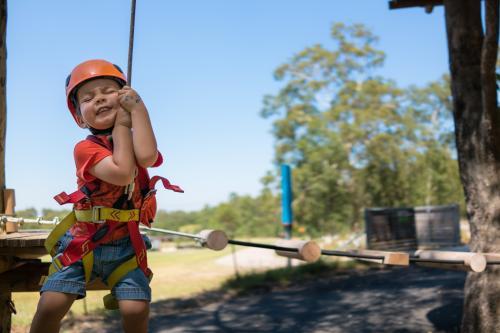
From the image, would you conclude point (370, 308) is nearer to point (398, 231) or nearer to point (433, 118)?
point (398, 231)

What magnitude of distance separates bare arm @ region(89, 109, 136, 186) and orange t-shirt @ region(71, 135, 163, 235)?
0.04 metres

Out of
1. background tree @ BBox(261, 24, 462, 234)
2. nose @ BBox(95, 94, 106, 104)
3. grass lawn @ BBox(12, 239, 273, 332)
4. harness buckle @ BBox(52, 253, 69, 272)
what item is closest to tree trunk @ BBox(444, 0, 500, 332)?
nose @ BBox(95, 94, 106, 104)

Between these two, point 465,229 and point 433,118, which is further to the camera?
point 433,118

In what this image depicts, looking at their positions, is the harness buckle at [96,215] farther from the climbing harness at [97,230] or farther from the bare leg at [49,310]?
the bare leg at [49,310]

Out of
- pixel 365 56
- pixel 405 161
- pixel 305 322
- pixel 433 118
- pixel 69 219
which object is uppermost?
pixel 365 56

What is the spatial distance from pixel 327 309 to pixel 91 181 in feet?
22.0

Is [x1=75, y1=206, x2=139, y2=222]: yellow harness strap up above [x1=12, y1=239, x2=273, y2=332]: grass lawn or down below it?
above

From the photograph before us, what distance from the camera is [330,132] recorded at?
26234 millimetres

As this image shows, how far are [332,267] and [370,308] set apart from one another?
512 cm

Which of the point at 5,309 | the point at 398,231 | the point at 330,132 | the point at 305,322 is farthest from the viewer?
the point at 330,132

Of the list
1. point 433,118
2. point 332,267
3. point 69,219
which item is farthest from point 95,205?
point 433,118

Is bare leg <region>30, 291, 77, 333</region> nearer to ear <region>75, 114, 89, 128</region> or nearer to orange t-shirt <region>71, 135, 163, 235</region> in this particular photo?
orange t-shirt <region>71, 135, 163, 235</region>

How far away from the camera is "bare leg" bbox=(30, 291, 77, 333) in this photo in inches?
94.7

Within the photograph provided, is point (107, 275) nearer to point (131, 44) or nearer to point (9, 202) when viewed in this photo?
point (131, 44)
